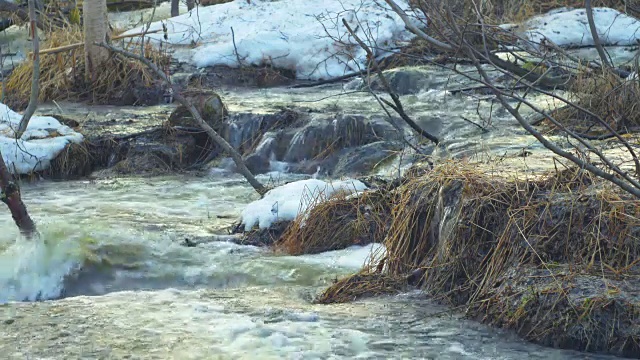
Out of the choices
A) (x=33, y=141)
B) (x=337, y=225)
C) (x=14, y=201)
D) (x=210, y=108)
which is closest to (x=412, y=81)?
(x=210, y=108)

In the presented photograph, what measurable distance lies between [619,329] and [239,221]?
3.57 m

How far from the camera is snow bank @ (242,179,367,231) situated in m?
7.17

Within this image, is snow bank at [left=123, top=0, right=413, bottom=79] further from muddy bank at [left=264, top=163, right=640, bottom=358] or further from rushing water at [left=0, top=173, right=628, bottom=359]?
muddy bank at [left=264, top=163, right=640, bottom=358]

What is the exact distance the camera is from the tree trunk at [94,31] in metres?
13.2

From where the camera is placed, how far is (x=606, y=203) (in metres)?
5.06

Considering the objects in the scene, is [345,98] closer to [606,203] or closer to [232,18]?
[232,18]

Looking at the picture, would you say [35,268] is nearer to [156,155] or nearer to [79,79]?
[156,155]

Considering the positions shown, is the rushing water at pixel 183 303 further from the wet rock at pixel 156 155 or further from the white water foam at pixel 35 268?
the wet rock at pixel 156 155

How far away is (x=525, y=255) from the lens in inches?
199

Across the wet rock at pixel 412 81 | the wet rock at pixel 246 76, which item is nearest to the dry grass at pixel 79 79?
the wet rock at pixel 246 76

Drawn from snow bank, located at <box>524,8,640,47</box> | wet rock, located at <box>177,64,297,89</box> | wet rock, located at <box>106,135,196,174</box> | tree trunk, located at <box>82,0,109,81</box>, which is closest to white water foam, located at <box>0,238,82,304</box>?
wet rock, located at <box>106,135,196,174</box>

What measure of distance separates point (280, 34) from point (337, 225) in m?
9.92

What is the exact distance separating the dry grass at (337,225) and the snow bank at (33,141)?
385 centimetres

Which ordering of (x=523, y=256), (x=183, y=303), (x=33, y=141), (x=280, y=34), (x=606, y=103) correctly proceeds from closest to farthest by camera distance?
1. (x=523, y=256)
2. (x=183, y=303)
3. (x=606, y=103)
4. (x=33, y=141)
5. (x=280, y=34)
